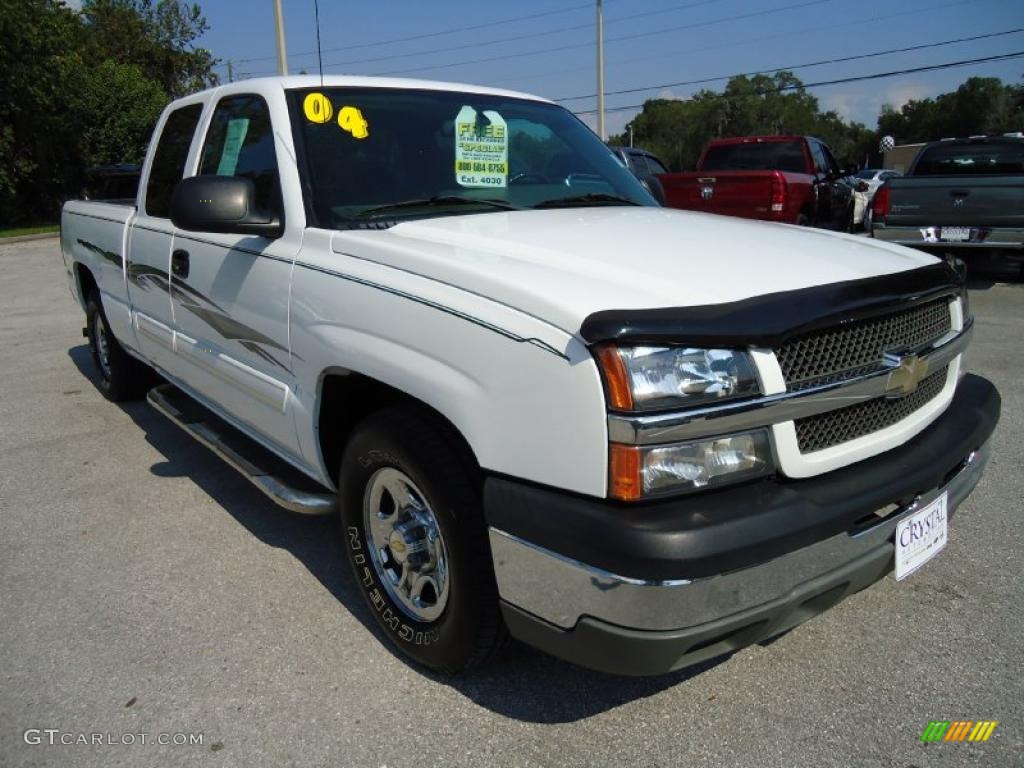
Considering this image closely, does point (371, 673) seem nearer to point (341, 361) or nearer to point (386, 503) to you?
point (386, 503)

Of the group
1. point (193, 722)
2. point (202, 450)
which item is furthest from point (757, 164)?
point (193, 722)

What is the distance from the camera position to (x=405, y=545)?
8.21 ft

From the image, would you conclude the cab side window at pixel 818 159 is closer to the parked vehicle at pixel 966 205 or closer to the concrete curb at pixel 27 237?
the parked vehicle at pixel 966 205

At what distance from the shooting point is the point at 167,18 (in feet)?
118

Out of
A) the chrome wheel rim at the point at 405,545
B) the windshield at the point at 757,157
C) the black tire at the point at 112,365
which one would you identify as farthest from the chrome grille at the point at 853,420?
the windshield at the point at 757,157

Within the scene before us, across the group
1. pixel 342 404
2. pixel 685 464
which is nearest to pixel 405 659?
pixel 342 404

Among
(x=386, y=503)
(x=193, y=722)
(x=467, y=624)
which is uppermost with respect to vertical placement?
(x=386, y=503)

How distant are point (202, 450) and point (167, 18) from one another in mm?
37987

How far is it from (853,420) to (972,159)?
9664 mm

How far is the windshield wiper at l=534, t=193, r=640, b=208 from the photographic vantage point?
10.5 feet

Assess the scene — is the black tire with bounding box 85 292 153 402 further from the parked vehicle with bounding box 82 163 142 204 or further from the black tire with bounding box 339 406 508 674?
the black tire with bounding box 339 406 508 674

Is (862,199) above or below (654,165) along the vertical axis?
below

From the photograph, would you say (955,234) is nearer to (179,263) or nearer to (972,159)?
(972,159)

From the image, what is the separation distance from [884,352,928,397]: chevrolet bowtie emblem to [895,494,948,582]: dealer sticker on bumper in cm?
34
